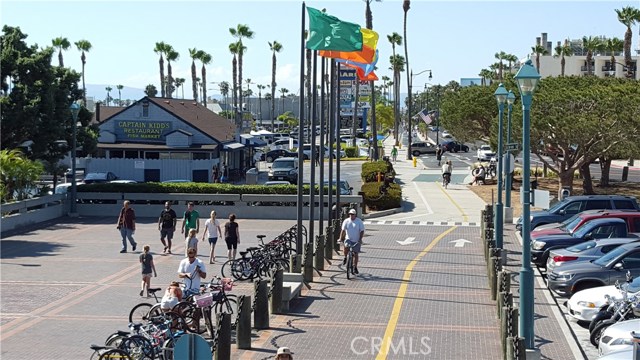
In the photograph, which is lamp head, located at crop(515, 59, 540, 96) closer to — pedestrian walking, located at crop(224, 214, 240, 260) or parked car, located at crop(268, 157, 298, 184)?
pedestrian walking, located at crop(224, 214, 240, 260)

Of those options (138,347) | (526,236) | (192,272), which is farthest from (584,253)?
(138,347)

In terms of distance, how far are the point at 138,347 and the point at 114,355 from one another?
0.42 m

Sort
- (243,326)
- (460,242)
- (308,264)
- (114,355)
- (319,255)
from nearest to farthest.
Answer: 1. (114,355)
2. (243,326)
3. (308,264)
4. (319,255)
5. (460,242)

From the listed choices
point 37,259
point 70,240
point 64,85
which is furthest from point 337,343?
point 64,85

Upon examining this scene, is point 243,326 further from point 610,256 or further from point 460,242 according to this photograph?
point 460,242

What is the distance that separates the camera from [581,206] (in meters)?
32.7

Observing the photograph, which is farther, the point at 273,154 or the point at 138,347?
the point at 273,154

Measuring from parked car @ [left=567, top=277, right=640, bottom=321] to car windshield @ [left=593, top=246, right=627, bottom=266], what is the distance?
2254mm

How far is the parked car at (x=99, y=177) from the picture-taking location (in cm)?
5022

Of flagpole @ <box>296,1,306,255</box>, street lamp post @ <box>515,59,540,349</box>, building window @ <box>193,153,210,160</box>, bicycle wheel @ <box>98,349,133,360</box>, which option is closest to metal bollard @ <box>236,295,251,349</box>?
bicycle wheel @ <box>98,349,133,360</box>

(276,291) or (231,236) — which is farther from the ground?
(231,236)

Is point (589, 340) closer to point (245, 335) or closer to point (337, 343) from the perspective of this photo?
point (337, 343)

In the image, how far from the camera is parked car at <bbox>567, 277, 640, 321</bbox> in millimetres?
18188

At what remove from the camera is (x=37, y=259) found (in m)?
27.1
